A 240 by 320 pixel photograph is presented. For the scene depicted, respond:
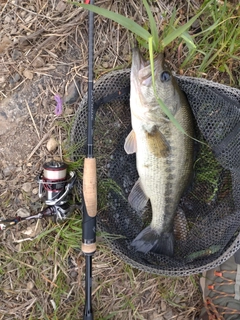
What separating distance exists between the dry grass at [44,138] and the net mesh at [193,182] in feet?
0.55

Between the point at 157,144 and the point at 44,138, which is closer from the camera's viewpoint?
the point at 157,144

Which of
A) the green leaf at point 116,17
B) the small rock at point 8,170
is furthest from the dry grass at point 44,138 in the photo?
the green leaf at point 116,17

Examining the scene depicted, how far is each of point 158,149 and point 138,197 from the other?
354 mm

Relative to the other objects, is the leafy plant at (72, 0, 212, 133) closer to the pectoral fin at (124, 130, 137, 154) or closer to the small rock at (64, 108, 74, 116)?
the pectoral fin at (124, 130, 137, 154)

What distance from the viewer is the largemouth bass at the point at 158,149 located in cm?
189

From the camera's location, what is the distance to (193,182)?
2.28 metres

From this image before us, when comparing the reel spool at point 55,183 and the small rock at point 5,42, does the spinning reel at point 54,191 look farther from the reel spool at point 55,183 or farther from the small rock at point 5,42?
the small rock at point 5,42

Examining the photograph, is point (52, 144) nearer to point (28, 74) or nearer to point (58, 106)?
point (58, 106)

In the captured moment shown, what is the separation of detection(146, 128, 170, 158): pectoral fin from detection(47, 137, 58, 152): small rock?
0.59 m

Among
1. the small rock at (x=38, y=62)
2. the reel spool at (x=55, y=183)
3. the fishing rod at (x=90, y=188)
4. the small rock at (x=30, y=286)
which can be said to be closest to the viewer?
the fishing rod at (x=90, y=188)

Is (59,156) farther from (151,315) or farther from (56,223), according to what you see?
(151,315)

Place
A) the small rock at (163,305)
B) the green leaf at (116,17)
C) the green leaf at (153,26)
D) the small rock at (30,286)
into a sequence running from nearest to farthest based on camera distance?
the green leaf at (116,17)
the green leaf at (153,26)
the small rock at (30,286)
the small rock at (163,305)

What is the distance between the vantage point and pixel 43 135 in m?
2.23

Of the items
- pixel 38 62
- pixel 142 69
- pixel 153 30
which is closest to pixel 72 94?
pixel 38 62
